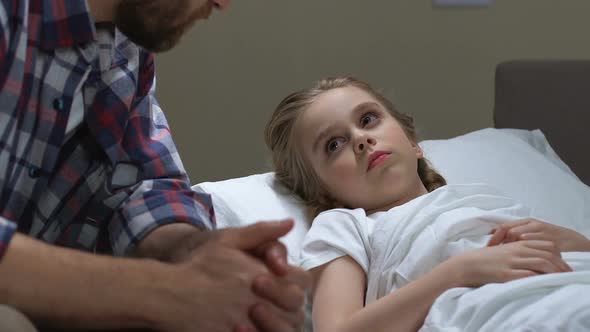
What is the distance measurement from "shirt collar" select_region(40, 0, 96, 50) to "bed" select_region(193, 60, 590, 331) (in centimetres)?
71

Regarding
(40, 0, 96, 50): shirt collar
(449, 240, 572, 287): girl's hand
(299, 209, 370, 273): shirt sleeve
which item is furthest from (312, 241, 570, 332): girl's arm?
(40, 0, 96, 50): shirt collar

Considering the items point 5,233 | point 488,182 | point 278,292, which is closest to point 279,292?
point 278,292

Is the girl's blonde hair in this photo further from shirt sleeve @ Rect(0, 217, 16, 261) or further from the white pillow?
shirt sleeve @ Rect(0, 217, 16, 261)

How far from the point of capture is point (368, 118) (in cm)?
182

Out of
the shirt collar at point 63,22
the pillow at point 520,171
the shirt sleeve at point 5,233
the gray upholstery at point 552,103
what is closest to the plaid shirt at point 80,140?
the shirt collar at point 63,22

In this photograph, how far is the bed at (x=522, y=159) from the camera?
1.88 metres

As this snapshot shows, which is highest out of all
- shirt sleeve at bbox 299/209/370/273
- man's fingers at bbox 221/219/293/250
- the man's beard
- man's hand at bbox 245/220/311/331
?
the man's beard

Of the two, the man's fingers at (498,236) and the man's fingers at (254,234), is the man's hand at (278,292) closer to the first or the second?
the man's fingers at (254,234)

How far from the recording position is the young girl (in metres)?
1.41

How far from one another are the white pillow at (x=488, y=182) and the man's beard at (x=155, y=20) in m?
0.52

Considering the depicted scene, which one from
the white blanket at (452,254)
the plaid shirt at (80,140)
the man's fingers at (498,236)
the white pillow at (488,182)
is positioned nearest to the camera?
the plaid shirt at (80,140)

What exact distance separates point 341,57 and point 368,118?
3.28ft

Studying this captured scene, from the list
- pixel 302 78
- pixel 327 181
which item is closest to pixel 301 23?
pixel 302 78

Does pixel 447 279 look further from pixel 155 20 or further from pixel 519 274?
pixel 155 20
